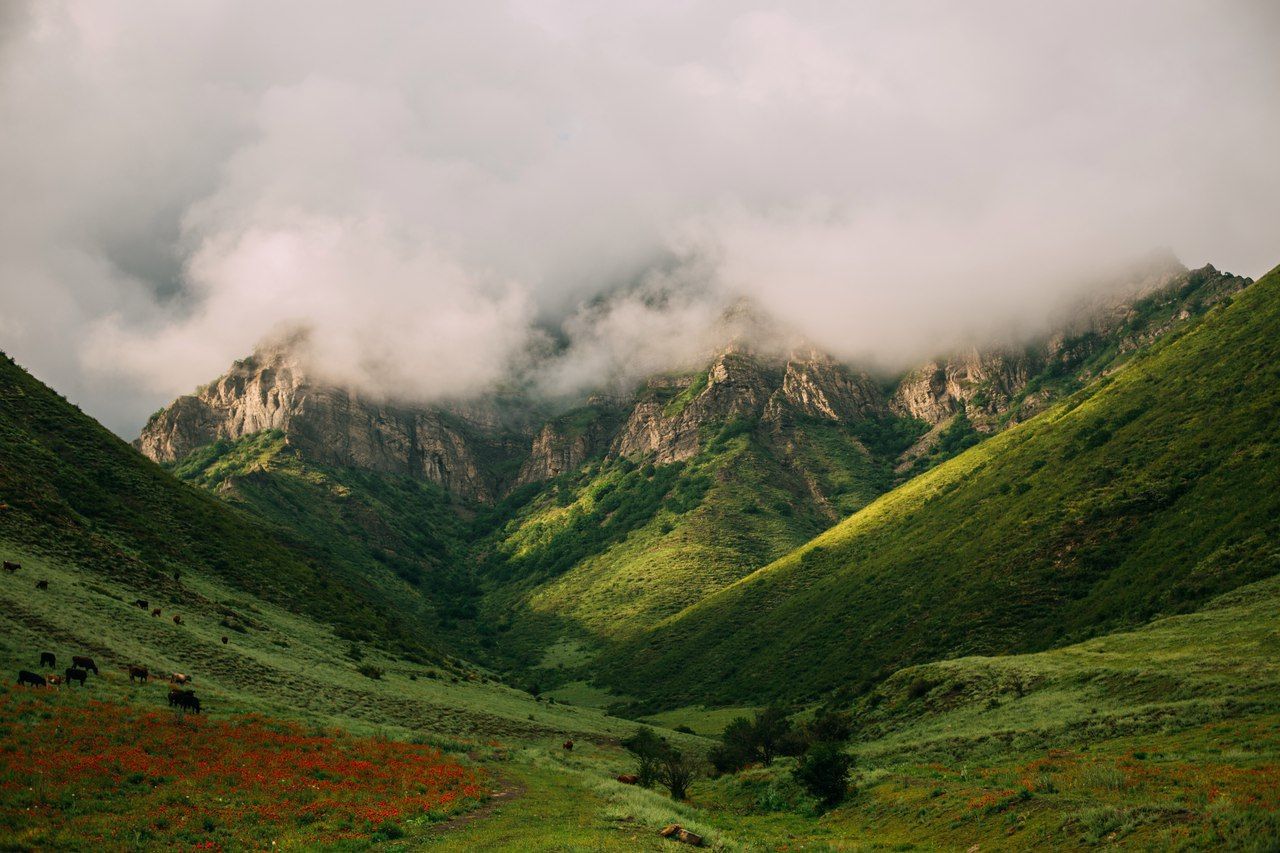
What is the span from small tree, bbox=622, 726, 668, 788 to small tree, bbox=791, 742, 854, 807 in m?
11.8

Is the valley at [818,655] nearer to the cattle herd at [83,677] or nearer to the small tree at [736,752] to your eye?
the cattle herd at [83,677]

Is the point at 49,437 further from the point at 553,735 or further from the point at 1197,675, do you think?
the point at 1197,675

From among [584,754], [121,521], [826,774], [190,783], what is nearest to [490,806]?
[190,783]

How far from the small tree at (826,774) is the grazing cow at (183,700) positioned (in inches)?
1249

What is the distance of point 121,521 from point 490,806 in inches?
2614

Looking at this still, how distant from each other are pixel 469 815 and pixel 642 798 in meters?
10.4

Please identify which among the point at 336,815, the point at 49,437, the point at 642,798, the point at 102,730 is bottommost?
the point at 642,798

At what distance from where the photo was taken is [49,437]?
79312 millimetres

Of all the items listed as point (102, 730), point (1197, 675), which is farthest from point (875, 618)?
point (102, 730)

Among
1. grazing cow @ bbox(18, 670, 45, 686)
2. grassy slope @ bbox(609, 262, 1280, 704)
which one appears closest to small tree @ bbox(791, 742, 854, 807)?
grazing cow @ bbox(18, 670, 45, 686)

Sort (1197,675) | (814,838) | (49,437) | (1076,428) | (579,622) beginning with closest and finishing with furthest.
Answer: (814,838)
(1197,675)
(49,437)
(1076,428)
(579,622)

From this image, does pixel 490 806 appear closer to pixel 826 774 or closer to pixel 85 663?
pixel 826 774

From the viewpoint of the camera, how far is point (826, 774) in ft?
118

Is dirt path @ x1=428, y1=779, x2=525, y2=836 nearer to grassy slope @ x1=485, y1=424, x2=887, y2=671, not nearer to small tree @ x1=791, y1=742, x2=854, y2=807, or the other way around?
small tree @ x1=791, y1=742, x2=854, y2=807
